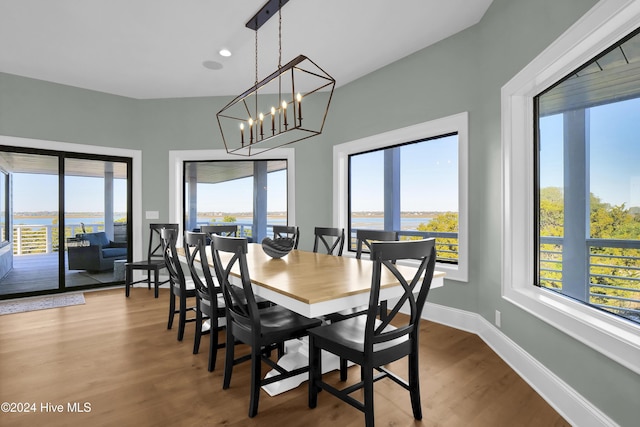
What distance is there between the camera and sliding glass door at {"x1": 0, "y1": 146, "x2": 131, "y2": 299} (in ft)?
14.1

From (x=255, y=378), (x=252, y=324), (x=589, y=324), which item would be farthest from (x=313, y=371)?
(x=589, y=324)

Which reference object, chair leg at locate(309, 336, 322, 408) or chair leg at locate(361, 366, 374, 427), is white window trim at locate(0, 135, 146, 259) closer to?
chair leg at locate(309, 336, 322, 408)

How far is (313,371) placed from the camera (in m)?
1.79

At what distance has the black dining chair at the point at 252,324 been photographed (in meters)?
1.74

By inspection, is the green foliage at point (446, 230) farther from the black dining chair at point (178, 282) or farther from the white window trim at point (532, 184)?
the black dining chair at point (178, 282)

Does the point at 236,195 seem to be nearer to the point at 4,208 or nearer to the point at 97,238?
the point at 97,238

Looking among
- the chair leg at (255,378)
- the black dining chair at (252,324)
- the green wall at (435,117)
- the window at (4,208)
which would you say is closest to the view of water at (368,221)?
the green wall at (435,117)

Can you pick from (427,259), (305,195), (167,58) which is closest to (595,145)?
(427,259)

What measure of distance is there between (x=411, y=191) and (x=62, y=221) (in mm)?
4803

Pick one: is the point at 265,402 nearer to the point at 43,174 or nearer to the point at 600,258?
the point at 600,258

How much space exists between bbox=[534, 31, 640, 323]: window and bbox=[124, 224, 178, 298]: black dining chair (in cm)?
416

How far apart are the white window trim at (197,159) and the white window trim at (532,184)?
116 inches

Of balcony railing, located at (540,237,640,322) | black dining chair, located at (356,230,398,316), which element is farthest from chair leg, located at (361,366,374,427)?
balcony railing, located at (540,237,640,322)

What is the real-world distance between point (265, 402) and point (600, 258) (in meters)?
2.16
